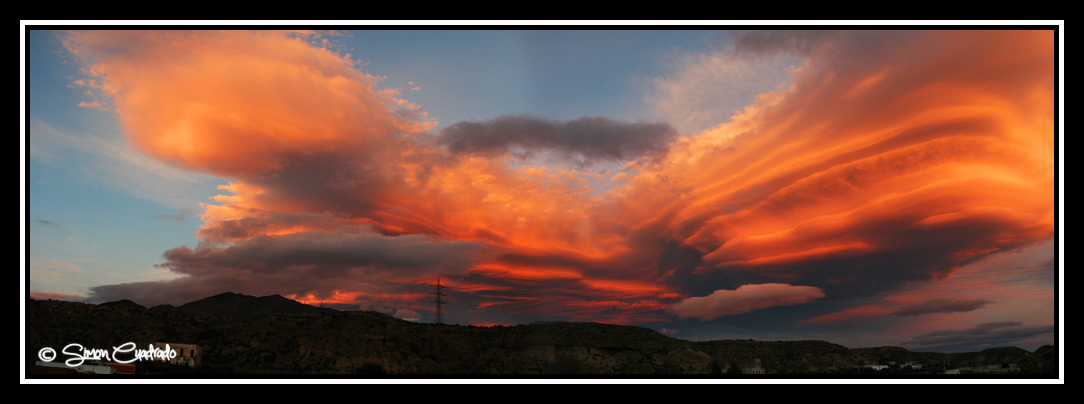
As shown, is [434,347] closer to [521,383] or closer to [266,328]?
[266,328]

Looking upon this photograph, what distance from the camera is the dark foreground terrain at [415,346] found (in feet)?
336

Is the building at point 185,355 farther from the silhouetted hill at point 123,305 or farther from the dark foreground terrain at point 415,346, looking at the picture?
the silhouetted hill at point 123,305

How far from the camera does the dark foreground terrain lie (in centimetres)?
10238

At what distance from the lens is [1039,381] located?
36.5 metres

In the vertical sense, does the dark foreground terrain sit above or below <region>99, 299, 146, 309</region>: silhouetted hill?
below

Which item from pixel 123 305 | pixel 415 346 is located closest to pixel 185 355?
pixel 123 305

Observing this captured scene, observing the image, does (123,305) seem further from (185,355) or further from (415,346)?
(415,346)

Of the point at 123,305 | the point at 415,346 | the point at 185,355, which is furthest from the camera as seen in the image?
the point at 415,346

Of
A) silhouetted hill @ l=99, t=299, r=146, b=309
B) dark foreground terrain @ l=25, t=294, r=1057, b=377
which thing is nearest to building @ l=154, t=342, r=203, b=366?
dark foreground terrain @ l=25, t=294, r=1057, b=377

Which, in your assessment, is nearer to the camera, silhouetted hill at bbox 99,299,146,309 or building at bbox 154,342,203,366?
building at bbox 154,342,203,366

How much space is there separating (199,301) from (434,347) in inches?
3414

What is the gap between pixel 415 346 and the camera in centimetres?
13600

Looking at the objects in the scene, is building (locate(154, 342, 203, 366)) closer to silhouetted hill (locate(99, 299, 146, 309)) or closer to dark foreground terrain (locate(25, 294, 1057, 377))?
dark foreground terrain (locate(25, 294, 1057, 377))
